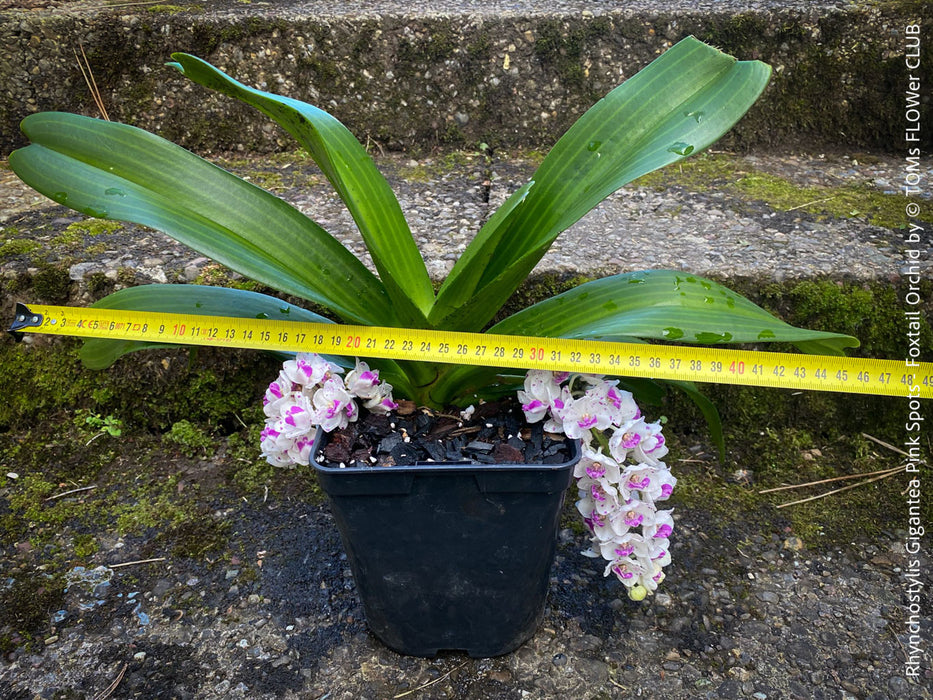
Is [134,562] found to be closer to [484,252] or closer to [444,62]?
[484,252]

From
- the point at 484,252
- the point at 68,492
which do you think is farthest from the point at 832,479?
the point at 68,492

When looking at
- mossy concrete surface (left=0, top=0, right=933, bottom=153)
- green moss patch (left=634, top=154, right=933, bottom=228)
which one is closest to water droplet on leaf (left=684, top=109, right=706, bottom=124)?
green moss patch (left=634, top=154, right=933, bottom=228)

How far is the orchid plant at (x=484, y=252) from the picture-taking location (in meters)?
1.02

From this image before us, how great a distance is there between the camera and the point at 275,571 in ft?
4.57

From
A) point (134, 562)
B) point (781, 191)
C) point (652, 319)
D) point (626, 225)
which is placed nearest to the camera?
point (652, 319)

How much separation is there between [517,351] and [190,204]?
0.54 metres

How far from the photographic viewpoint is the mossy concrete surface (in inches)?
80.9

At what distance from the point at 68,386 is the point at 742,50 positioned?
6.78ft

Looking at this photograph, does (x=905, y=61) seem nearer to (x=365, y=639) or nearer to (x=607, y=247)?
(x=607, y=247)

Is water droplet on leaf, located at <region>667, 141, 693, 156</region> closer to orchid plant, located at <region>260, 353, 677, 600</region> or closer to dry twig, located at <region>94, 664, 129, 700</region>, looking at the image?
orchid plant, located at <region>260, 353, 677, 600</region>

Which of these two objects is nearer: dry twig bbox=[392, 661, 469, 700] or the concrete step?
dry twig bbox=[392, 661, 469, 700]

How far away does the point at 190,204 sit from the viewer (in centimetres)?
108

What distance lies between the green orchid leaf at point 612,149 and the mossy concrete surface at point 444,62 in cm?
109

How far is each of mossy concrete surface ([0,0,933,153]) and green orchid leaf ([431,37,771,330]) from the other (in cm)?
109
